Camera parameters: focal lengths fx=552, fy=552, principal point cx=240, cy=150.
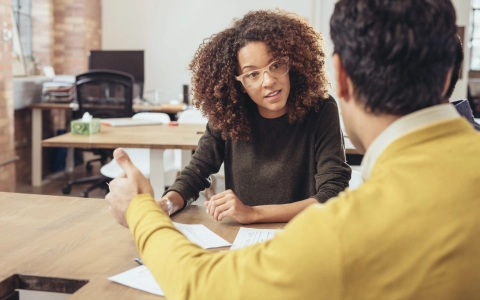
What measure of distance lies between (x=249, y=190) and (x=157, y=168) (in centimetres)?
135

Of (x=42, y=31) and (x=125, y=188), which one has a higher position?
→ (x=42, y=31)

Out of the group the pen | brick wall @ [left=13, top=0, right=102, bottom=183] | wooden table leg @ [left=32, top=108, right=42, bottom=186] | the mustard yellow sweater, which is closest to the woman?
the pen

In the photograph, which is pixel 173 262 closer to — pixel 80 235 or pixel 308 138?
pixel 80 235

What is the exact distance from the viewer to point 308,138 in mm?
1809

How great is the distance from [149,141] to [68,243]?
5.62ft

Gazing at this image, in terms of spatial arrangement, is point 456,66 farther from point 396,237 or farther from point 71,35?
point 71,35

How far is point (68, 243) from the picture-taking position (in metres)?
1.33

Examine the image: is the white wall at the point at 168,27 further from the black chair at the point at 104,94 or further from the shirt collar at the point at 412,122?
the shirt collar at the point at 412,122

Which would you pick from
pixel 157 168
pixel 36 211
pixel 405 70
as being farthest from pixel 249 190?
pixel 157 168

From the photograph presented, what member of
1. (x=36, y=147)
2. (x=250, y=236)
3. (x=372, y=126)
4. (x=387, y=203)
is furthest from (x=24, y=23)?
(x=387, y=203)

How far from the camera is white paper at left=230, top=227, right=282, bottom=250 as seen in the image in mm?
1345

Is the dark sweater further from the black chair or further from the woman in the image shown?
the black chair

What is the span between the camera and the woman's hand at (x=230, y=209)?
4.86 feet

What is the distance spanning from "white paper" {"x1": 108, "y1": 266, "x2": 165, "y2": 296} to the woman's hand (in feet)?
1.25
